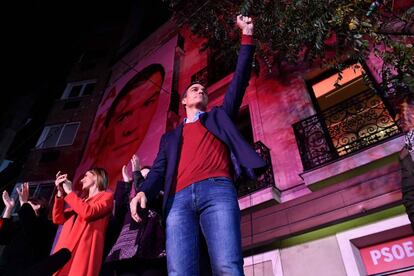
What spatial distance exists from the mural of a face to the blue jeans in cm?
781

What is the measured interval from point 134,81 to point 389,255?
33.8 feet

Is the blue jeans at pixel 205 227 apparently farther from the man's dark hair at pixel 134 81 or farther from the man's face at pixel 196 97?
the man's dark hair at pixel 134 81

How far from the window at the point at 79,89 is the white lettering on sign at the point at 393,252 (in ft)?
55.7

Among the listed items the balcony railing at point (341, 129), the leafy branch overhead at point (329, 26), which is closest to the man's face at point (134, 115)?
the leafy branch overhead at point (329, 26)

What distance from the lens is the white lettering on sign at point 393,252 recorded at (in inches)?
178

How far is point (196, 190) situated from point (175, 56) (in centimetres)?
1026

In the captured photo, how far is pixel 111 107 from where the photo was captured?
12.7m

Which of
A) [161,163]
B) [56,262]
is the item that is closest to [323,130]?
[161,163]

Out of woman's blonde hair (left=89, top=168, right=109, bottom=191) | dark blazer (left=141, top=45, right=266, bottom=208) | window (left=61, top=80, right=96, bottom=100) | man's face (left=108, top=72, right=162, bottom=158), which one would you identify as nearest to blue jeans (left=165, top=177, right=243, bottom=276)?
dark blazer (left=141, top=45, right=266, bottom=208)

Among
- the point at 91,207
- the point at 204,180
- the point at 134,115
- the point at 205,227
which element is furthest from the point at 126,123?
the point at 205,227

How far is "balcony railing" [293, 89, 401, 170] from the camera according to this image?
587 cm

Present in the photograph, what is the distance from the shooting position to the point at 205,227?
5.58 feet

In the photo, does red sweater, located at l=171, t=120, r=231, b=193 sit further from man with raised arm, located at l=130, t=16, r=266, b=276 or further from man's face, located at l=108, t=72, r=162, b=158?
man's face, located at l=108, t=72, r=162, b=158

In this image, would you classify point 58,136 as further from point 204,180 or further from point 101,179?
point 204,180
